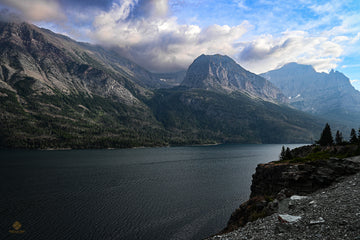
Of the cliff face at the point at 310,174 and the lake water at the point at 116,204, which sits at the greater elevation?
the cliff face at the point at 310,174

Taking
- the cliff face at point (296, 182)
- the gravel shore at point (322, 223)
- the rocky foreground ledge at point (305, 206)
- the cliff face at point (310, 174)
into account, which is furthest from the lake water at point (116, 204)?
the gravel shore at point (322, 223)

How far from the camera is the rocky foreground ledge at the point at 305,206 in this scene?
919 inches

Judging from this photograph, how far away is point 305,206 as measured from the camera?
32625 millimetres

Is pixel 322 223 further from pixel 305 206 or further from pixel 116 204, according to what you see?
pixel 116 204

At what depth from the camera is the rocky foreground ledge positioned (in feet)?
76.6

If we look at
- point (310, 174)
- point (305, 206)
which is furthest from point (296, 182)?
point (305, 206)

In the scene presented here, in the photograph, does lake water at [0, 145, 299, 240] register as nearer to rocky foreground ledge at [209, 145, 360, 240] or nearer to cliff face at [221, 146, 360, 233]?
cliff face at [221, 146, 360, 233]

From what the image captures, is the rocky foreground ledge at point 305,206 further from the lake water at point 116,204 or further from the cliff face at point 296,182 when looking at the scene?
the lake water at point 116,204

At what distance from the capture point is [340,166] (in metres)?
48.4

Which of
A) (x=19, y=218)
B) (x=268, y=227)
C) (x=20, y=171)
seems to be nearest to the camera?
(x=268, y=227)

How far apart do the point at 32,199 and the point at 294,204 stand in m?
92.5

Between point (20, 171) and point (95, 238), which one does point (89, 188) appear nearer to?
point (95, 238)

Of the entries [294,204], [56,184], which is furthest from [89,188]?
[294,204]

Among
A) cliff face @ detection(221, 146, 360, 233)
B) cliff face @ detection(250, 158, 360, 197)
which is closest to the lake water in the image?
cliff face @ detection(221, 146, 360, 233)
